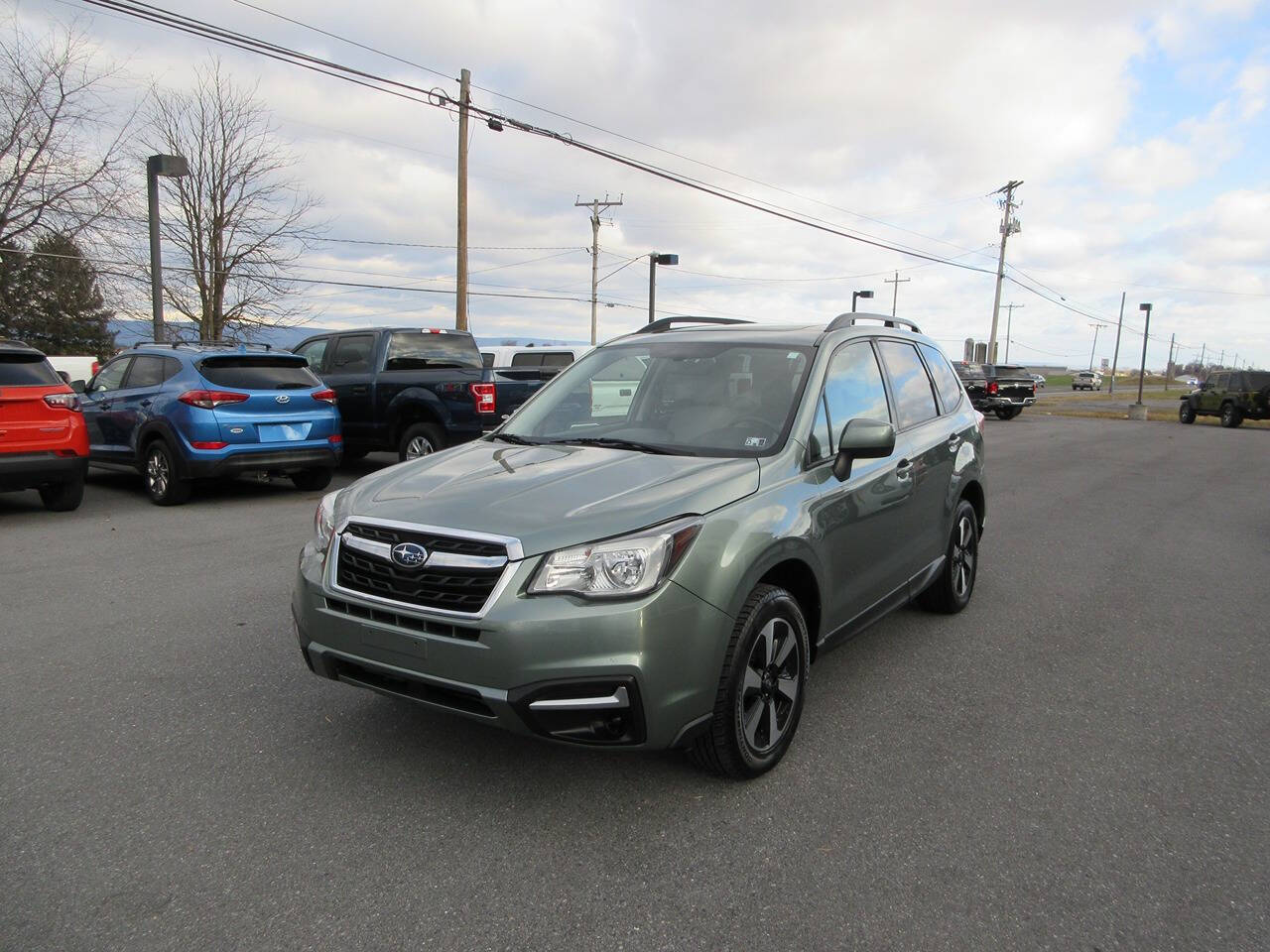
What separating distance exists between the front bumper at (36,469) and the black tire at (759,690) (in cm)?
767

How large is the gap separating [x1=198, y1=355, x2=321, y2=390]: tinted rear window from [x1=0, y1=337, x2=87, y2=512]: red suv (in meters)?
1.29

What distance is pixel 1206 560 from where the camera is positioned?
712 cm

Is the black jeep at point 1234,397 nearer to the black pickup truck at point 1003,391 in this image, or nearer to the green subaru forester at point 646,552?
the black pickup truck at point 1003,391

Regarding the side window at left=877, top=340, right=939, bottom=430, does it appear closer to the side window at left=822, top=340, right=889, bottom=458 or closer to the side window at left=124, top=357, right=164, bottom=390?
the side window at left=822, top=340, right=889, bottom=458

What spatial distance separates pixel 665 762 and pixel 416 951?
1.27 m

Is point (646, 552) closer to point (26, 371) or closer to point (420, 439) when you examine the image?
point (26, 371)

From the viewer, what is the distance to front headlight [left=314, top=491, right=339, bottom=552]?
3.26 m

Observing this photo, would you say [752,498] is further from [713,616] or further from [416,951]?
[416,951]

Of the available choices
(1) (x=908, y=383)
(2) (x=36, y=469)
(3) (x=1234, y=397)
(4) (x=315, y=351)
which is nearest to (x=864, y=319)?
(1) (x=908, y=383)

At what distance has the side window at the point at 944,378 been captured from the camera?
534 centimetres

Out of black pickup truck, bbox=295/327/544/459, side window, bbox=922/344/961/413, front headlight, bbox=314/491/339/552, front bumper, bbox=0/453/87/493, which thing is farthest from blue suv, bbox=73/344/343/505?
side window, bbox=922/344/961/413

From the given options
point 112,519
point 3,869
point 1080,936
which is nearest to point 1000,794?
point 1080,936

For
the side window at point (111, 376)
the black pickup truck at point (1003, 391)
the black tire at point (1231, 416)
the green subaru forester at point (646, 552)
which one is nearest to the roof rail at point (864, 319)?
the green subaru forester at point (646, 552)

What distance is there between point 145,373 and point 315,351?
284 cm
